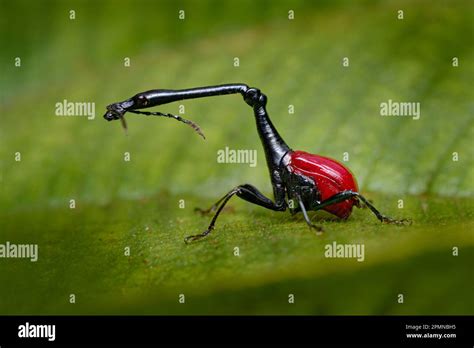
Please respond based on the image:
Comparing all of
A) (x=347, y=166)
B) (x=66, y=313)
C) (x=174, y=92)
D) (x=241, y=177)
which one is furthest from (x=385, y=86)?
(x=66, y=313)

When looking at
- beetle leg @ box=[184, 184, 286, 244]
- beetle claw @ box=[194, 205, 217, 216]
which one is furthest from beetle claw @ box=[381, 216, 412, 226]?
beetle claw @ box=[194, 205, 217, 216]

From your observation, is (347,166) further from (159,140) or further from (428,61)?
(159,140)

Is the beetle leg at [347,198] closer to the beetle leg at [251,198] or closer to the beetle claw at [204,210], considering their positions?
the beetle leg at [251,198]

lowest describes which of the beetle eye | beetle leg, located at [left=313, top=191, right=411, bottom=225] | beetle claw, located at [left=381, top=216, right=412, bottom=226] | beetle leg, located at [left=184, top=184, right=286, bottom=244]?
beetle claw, located at [left=381, top=216, right=412, bottom=226]

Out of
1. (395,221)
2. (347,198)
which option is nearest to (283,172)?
(347,198)

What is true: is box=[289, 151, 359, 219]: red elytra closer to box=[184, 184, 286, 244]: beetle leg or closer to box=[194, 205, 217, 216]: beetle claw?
box=[184, 184, 286, 244]: beetle leg

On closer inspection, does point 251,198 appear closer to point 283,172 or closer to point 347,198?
point 283,172

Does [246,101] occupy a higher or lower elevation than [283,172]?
higher
